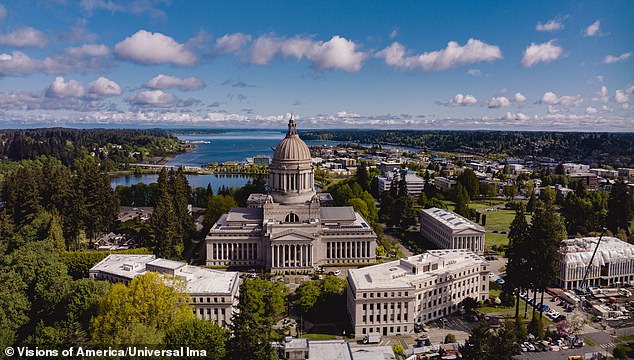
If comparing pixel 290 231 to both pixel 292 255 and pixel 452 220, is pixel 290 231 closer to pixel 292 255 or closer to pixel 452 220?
pixel 292 255

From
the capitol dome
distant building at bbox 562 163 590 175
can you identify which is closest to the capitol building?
the capitol dome

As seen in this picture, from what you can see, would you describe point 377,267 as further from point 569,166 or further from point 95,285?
point 569,166

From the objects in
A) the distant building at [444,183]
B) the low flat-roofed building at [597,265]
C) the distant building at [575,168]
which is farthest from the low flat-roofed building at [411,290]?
the distant building at [575,168]

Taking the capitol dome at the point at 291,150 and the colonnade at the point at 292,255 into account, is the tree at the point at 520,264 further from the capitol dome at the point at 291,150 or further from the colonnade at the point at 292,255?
the capitol dome at the point at 291,150

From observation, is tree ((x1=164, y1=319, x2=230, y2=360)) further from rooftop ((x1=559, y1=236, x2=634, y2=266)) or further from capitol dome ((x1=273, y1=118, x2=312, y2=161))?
rooftop ((x1=559, y1=236, x2=634, y2=266))

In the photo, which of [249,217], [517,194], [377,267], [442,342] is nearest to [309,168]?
[249,217]

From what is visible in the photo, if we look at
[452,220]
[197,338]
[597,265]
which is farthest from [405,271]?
[452,220]
